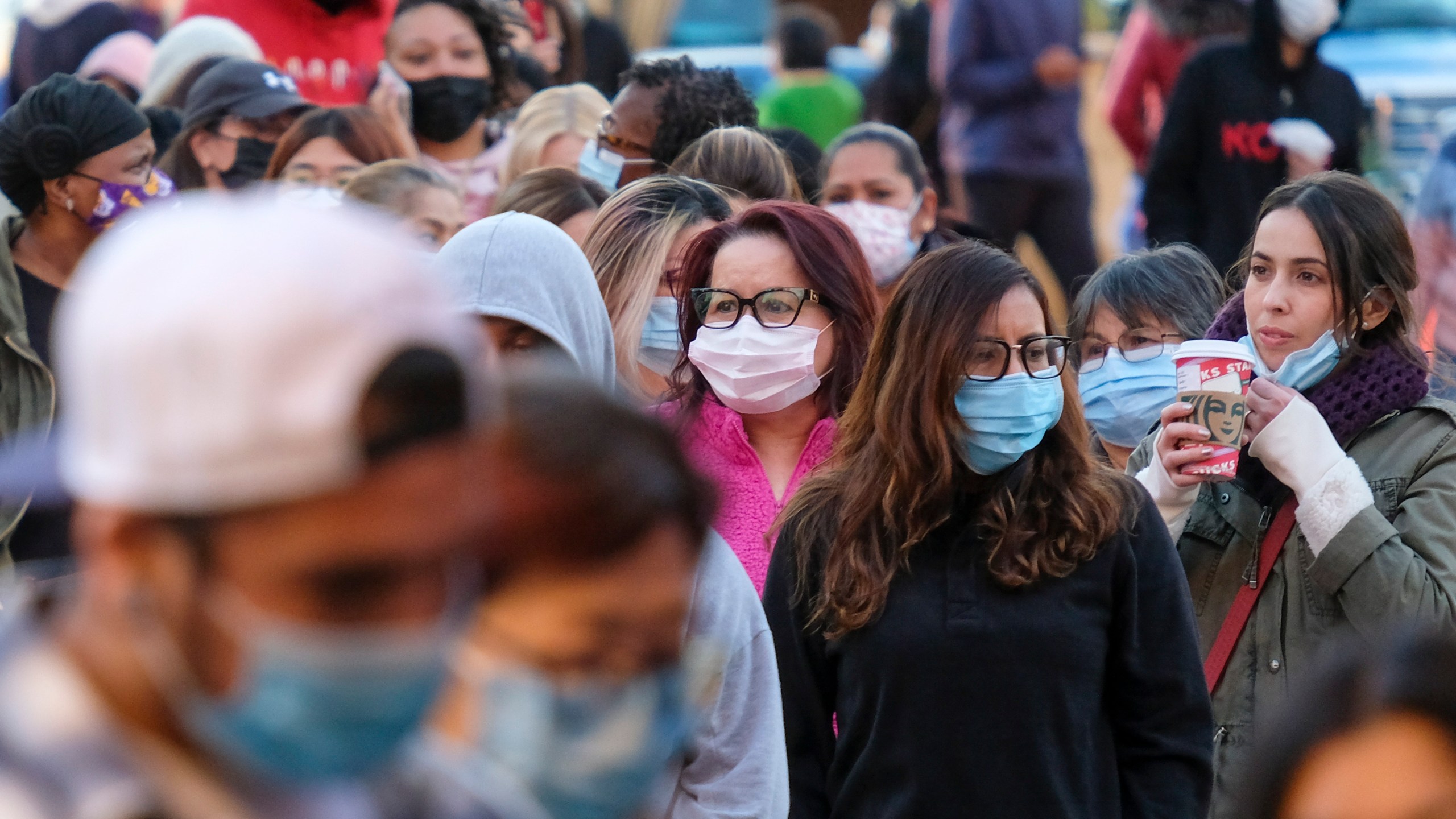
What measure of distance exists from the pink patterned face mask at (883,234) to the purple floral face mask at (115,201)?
226 centimetres

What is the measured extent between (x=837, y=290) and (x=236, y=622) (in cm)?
283

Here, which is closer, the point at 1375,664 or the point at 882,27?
the point at 1375,664

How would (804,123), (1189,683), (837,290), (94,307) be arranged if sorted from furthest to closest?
(804,123)
(837,290)
(1189,683)
(94,307)

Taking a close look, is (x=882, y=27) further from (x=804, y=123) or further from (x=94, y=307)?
(x=94, y=307)

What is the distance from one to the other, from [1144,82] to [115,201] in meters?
5.16

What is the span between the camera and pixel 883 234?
594cm

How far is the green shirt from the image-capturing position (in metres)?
9.04

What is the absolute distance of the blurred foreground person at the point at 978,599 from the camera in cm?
295

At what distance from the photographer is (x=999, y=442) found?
318cm

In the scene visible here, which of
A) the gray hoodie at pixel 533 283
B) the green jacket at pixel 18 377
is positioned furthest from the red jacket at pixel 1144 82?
the gray hoodie at pixel 533 283

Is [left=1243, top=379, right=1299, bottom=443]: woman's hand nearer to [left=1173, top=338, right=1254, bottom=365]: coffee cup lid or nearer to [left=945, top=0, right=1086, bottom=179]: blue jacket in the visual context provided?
[left=1173, top=338, right=1254, bottom=365]: coffee cup lid

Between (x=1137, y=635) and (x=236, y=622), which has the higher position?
(x=236, y=622)

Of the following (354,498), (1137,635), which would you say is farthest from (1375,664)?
(1137,635)

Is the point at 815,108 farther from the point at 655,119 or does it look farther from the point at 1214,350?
the point at 1214,350
